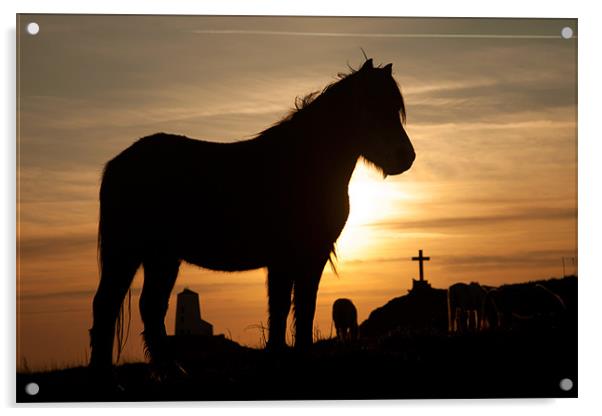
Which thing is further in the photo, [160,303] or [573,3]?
[573,3]

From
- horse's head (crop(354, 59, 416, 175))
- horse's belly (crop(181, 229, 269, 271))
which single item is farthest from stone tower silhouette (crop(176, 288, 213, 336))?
horse's head (crop(354, 59, 416, 175))

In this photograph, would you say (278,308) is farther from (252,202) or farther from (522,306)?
(522,306)

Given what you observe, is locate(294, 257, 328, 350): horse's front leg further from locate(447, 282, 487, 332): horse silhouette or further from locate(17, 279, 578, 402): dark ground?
locate(447, 282, 487, 332): horse silhouette

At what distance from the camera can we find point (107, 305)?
3893mm

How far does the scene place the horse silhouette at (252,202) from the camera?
3.92 meters

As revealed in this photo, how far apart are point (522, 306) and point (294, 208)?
1169mm

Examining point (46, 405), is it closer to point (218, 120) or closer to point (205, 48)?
point (218, 120)

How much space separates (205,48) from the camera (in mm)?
4004

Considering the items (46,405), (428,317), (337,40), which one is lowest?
(46,405)

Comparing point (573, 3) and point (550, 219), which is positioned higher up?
point (573, 3)

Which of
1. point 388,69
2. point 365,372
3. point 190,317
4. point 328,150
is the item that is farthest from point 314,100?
point 365,372

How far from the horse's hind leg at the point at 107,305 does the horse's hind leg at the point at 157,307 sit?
0.11 meters

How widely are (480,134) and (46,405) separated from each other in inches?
94.1

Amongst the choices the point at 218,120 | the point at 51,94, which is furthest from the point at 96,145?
the point at 218,120
